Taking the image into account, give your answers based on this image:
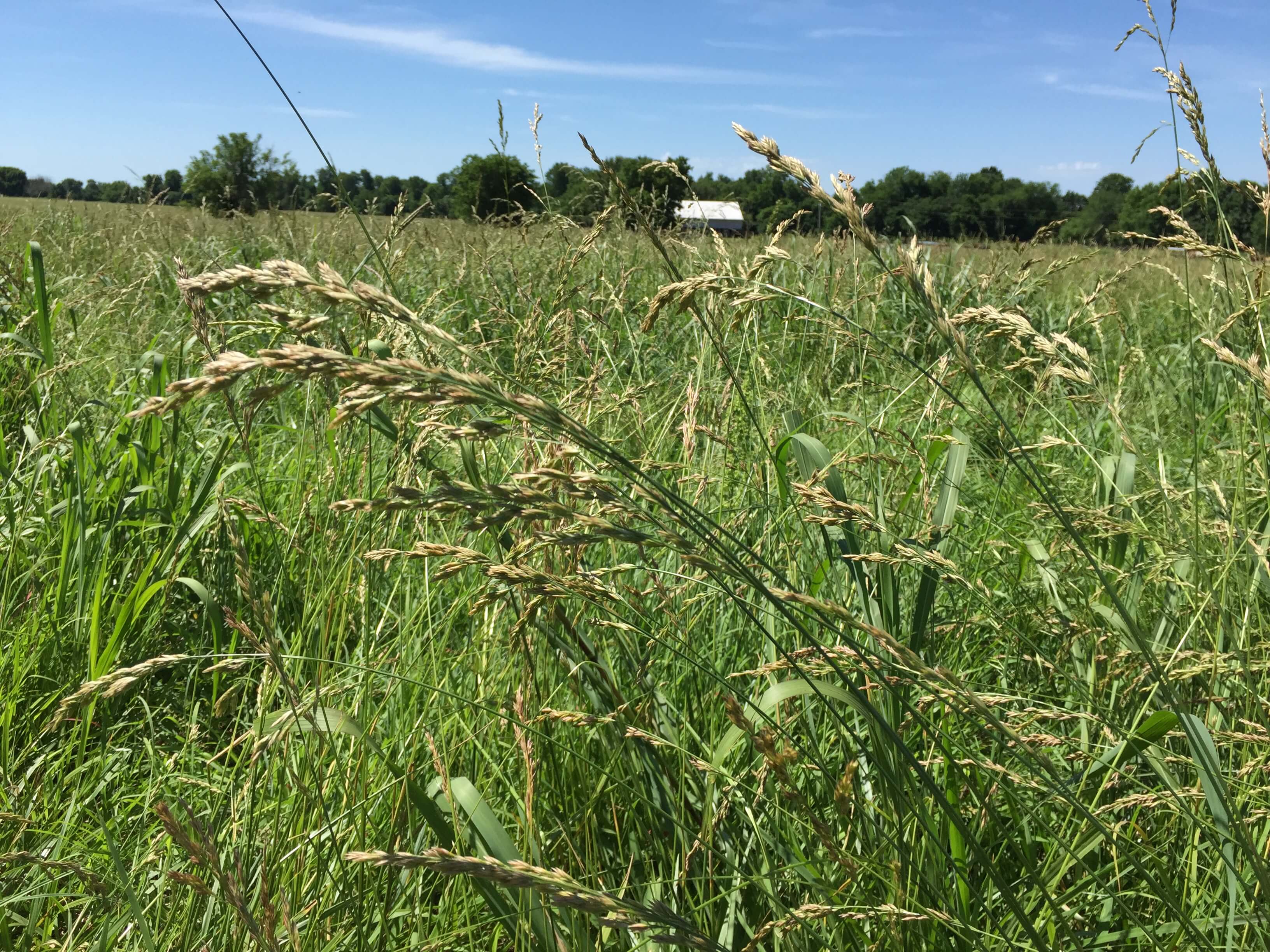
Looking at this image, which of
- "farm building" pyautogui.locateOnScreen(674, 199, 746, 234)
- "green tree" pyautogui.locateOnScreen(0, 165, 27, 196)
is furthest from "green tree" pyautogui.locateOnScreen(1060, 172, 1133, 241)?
"green tree" pyautogui.locateOnScreen(0, 165, 27, 196)

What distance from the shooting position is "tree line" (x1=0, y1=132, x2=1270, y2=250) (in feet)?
7.33

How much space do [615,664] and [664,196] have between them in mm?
3366

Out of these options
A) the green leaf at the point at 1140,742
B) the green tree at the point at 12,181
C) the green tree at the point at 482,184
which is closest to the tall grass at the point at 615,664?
the green leaf at the point at 1140,742

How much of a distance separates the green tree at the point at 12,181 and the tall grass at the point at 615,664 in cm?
4805

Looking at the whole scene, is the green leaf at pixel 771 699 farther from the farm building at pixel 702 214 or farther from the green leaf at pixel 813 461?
the farm building at pixel 702 214

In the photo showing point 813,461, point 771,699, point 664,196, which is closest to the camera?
point 771,699

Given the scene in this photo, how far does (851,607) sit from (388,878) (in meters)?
0.90

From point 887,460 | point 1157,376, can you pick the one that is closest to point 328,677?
point 887,460

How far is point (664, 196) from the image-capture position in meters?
4.40

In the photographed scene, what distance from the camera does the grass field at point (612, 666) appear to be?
840 millimetres

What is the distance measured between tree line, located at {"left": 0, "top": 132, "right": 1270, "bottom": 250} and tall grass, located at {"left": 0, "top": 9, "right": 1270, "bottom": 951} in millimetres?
283

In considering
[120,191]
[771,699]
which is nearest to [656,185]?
[120,191]

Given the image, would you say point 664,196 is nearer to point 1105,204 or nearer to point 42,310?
point 42,310

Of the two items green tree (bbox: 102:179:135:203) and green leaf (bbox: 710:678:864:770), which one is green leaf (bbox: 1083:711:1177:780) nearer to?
green leaf (bbox: 710:678:864:770)
